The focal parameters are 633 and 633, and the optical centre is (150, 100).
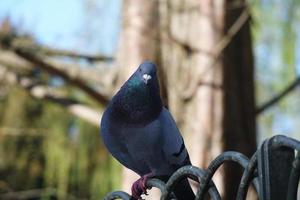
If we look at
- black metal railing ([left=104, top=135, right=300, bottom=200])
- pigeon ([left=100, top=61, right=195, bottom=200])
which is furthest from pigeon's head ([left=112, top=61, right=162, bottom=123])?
black metal railing ([left=104, top=135, right=300, bottom=200])

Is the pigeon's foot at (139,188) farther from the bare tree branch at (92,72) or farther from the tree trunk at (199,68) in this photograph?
the bare tree branch at (92,72)

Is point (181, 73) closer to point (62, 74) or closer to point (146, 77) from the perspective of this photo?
point (62, 74)

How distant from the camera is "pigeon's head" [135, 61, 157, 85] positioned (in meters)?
0.95

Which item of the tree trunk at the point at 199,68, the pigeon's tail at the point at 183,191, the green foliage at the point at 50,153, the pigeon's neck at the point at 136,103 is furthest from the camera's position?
the green foliage at the point at 50,153

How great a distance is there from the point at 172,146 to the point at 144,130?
0.16 ft

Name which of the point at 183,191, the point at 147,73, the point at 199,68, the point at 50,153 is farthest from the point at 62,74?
the point at 183,191

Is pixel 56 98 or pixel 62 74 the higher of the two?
pixel 62 74

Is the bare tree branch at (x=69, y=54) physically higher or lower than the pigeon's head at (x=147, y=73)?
lower

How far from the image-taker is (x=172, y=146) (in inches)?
37.1

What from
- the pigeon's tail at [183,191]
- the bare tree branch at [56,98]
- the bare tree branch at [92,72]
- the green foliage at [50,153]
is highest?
the pigeon's tail at [183,191]

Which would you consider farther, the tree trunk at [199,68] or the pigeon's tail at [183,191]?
the tree trunk at [199,68]

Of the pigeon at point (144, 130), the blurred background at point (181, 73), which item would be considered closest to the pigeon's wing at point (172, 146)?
the pigeon at point (144, 130)

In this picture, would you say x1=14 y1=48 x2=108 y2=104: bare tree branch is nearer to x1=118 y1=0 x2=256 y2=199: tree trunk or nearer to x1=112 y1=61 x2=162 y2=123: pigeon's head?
x1=118 y1=0 x2=256 y2=199: tree trunk

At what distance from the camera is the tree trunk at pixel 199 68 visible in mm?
2354
